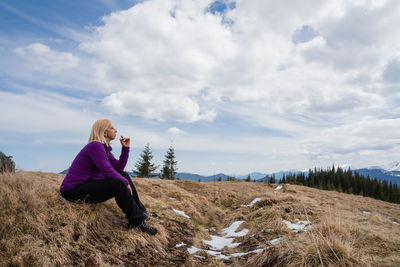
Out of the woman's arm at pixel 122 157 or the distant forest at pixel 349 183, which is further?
the distant forest at pixel 349 183

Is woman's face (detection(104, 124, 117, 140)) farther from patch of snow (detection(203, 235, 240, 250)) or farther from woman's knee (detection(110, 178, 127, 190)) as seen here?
patch of snow (detection(203, 235, 240, 250))

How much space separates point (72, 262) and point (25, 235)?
809 mm

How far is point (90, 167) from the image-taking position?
443cm

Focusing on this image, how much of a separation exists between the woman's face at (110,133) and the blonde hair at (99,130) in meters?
0.08

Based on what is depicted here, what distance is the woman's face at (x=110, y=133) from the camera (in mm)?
4770

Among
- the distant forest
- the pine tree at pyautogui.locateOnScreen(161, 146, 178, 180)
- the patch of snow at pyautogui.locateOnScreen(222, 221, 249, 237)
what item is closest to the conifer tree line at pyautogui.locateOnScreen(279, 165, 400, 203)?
the distant forest

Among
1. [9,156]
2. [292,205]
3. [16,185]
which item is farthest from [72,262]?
[292,205]

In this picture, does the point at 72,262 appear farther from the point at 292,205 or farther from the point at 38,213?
the point at 292,205

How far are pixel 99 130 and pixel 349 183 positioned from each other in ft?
349

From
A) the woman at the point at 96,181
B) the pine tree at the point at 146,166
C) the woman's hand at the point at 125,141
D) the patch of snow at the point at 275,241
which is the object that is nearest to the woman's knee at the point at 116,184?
the woman at the point at 96,181

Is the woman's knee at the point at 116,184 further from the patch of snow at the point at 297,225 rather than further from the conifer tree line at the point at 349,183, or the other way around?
the conifer tree line at the point at 349,183

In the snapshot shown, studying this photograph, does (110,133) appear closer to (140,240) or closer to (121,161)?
(121,161)

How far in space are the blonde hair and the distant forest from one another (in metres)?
70.9

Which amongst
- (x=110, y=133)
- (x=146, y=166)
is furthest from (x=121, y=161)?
(x=146, y=166)
